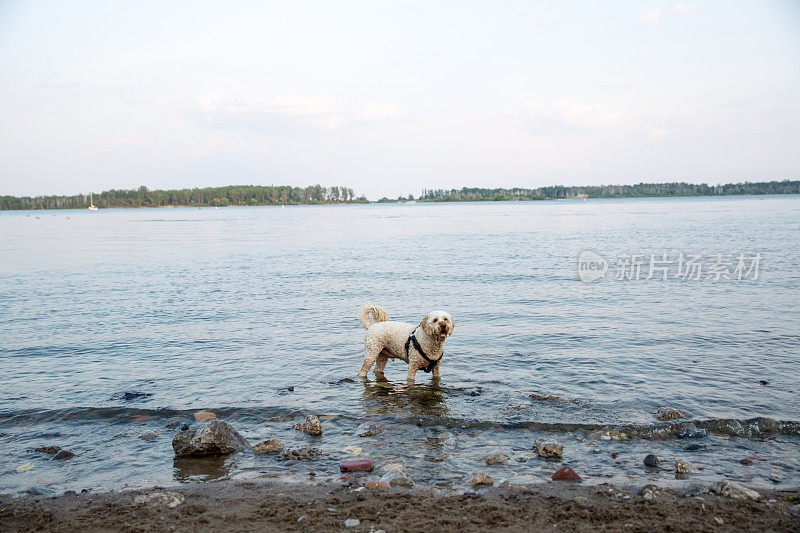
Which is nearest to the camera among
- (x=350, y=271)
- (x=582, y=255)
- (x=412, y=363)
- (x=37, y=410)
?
(x=37, y=410)

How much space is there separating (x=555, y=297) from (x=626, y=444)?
12744 mm

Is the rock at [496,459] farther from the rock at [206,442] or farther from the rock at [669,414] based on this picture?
the rock at [206,442]

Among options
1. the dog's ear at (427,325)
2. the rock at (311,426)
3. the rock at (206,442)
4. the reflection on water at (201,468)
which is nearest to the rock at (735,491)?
the dog's ear at (427,325)

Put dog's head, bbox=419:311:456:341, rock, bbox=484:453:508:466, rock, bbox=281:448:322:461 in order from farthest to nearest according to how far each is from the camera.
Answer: dog's head, bbox=419:311:456:341 → rock, bbox=281:448:322:461 → rock, bbox=484:453:508:466

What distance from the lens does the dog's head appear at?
9.74 meters

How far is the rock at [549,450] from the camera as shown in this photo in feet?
23.4

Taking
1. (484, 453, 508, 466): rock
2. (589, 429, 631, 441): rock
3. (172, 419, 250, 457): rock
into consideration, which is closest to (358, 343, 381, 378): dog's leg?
(172, 419, 250, 457): rock

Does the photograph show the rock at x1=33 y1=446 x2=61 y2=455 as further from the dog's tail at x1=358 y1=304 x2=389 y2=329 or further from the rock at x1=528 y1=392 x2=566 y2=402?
the rock at x1=528 y1=392 x2=566 y2=402

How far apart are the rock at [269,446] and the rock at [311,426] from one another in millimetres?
581

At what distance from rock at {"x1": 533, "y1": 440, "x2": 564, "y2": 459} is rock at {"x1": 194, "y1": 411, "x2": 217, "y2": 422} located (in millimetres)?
5209

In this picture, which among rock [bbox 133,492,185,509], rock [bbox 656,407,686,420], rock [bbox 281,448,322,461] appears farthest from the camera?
rock [bbox 656,407,686,420]

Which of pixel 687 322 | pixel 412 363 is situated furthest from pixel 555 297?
pixel 412 363

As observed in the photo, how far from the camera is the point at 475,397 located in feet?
32.0

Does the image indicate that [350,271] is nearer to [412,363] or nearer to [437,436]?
[412,363]
